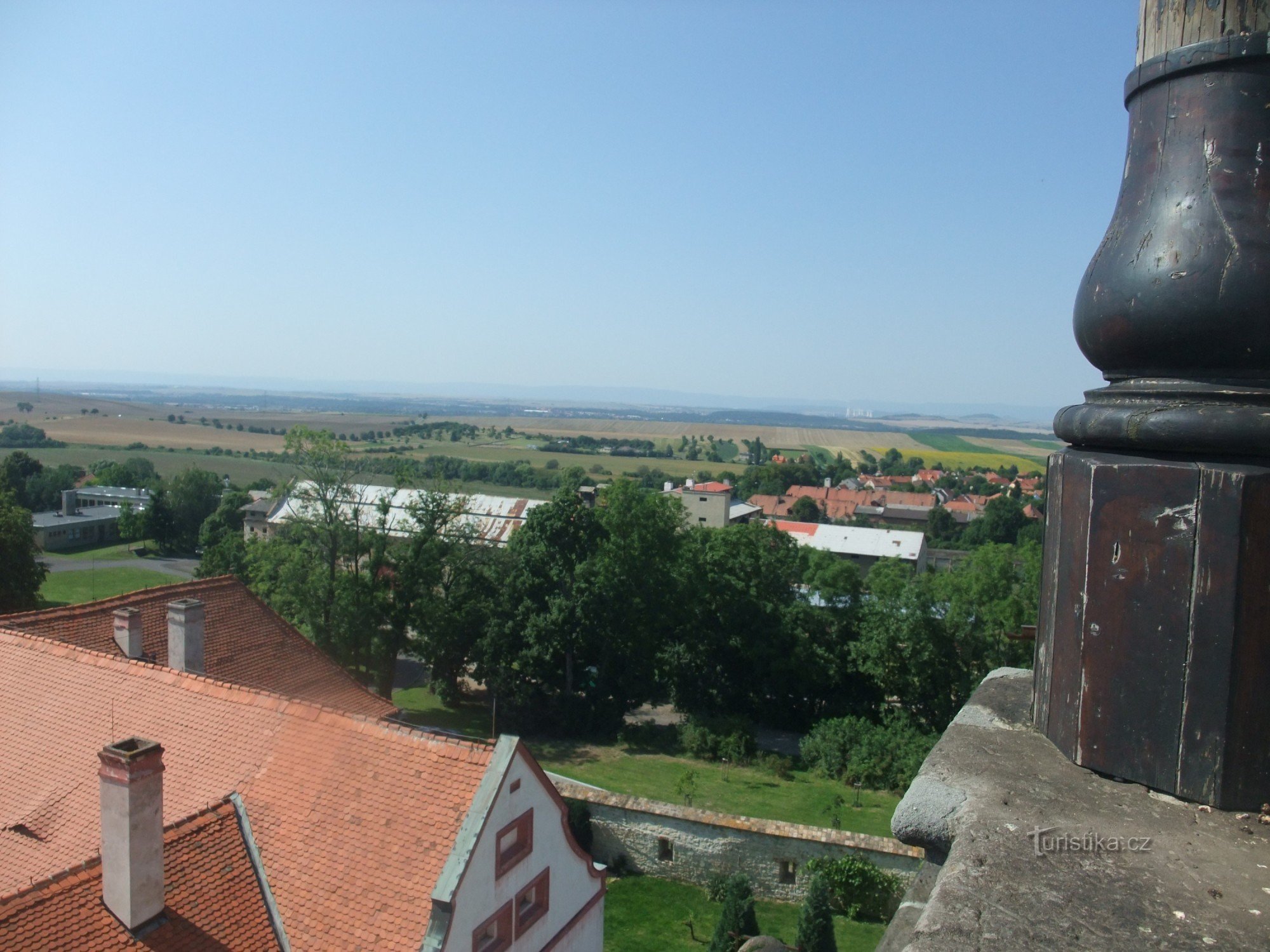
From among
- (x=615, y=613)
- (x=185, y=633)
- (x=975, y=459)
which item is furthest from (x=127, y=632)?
(x=975, y=459)

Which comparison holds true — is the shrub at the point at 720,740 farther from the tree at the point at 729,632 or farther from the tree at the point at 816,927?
the tree at the point at 816,927

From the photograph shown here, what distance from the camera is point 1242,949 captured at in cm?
155

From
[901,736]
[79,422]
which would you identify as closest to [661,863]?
[901,736]

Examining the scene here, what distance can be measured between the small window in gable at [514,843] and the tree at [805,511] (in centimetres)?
8103

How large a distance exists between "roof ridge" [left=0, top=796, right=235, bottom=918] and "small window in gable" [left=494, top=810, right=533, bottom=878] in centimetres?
334

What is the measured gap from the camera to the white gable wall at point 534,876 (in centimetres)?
999

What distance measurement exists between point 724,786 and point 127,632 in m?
17.1

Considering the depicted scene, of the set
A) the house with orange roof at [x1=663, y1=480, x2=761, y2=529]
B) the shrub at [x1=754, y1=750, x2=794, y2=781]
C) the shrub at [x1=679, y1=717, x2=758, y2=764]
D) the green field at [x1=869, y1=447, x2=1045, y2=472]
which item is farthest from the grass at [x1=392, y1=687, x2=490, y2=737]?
the green field at [x1=869, y1=447, x2=1045, y2=472]

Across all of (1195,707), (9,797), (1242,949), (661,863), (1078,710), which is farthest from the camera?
(661,863)

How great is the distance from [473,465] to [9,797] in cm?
11417

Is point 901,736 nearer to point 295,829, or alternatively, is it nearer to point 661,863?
point 661,863

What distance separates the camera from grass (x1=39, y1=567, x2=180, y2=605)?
167ft

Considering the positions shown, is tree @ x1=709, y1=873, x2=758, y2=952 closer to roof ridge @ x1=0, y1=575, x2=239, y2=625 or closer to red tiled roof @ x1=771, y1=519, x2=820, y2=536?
A: roof ridge @ x1=0, y1=575, x2=239, y2=625

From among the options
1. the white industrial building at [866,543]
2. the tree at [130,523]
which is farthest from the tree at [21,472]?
the white industrial building at [866,543]
